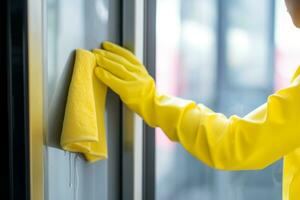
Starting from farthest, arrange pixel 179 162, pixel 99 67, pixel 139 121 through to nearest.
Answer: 1. pixel 179 162
2. pixel 139 121
3. pixel 99 67

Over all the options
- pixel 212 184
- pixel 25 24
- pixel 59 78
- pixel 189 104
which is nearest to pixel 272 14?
pixel 189 104

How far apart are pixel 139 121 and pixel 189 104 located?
24 cm

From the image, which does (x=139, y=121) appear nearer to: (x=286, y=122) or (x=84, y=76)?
(x=84, y=76)

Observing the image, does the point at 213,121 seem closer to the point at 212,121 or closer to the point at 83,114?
the point at 212,121

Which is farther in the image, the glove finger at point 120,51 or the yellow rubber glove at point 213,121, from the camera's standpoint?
the glove finger at point 120,51

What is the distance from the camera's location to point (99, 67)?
3.05 ft

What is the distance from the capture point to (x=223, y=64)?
47.1 inches

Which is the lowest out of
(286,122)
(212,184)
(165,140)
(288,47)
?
(212,184)

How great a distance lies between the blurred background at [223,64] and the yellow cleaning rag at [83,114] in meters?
0.35

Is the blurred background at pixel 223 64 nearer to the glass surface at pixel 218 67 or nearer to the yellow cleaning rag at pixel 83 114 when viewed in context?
the glass surface at pixel 218 67

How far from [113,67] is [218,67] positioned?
40 centimetres

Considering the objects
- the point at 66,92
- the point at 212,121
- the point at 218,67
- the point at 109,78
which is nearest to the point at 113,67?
the point at 109,78

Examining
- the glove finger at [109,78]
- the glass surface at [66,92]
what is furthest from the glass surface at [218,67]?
the glove finger at [109,78]

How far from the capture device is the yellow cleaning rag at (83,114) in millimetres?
761
